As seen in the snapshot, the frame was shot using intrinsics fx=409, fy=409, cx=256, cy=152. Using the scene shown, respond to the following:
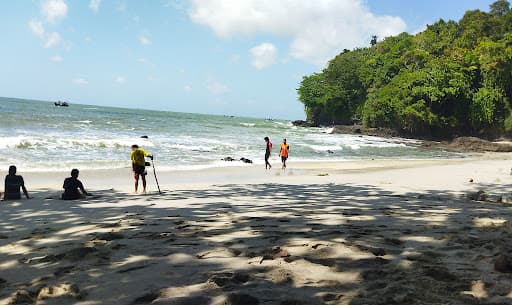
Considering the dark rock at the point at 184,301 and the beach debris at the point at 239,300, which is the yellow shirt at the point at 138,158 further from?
the beach debris at the point at 239,300

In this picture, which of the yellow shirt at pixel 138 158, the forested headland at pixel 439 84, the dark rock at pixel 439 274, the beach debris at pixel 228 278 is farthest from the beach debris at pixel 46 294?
the forested headland at pixel 439 84

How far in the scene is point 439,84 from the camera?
49.0 m

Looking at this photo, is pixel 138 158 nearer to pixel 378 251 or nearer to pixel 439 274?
pixel 378 251

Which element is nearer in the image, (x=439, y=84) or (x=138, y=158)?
(x=138, y=158)

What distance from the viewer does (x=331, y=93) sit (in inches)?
2854

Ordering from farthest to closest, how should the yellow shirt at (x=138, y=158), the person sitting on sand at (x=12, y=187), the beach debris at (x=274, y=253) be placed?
the yellow shirt at (x=138, y=158), the person sitting on sand at (x=12, y=187), the beach debris at (x=274, y=253)

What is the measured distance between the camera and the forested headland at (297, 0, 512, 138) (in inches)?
1809

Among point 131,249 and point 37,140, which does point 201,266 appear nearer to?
point 131,249

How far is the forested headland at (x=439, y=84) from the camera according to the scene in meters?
45.9

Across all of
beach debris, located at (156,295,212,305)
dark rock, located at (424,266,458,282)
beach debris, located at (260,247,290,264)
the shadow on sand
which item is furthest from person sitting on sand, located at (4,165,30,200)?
dark rock, located at (424,266,458,282)

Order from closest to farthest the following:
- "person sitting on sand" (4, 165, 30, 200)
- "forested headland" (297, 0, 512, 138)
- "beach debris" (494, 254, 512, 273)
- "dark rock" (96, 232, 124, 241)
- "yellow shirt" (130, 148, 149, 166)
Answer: "beach debris" (494, 254, 512, 273) < "dark rock" (96, 232, 124, 241) < "person sitting on sand" (4, 165, 30, 200) < "yellow shirt" (130, 148, 149, 166) < "forested headland" (297, 0, 512, 138)

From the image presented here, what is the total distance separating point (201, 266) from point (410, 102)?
5118 cm

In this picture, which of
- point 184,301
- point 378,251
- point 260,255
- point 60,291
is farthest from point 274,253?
point 60,291

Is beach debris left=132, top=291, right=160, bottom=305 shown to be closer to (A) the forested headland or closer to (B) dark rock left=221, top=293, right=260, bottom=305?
(B) dark rock left=221, top=293, right=260, bottom=305
